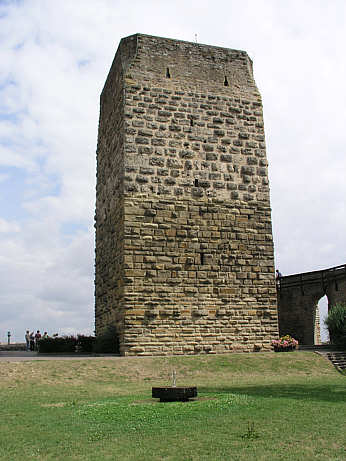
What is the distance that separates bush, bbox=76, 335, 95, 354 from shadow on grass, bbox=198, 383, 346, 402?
9.36m

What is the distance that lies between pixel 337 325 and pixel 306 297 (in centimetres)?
547

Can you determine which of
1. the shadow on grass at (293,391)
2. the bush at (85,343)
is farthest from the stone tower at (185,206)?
the shadow on grass at (293,391)

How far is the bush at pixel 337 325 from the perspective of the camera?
17348 mm

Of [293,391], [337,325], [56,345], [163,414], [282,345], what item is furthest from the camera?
[56,345]

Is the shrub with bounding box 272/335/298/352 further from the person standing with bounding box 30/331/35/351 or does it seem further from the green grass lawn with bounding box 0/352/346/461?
the person standing with bounding box 30/331/35/351

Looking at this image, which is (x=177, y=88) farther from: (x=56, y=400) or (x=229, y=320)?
(x=56, y=400)

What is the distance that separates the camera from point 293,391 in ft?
31.9

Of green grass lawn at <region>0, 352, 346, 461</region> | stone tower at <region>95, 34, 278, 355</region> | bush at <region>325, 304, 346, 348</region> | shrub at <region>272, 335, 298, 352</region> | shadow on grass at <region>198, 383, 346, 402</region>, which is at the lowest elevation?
shadow on grass at <region>198, 383, 346, 402</region>

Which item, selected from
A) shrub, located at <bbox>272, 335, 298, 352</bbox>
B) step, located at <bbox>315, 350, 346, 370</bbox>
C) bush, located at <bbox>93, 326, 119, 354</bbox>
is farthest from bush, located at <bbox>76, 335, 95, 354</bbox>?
step, located at <bbox>315, 350, 346, 370</bbox>

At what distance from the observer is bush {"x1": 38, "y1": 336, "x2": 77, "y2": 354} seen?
61.9ft

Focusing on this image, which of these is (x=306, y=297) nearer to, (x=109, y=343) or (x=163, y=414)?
(x=109, y=343)

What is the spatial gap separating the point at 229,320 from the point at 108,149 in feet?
25.1

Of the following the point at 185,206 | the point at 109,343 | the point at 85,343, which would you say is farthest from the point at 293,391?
the point at 85,343

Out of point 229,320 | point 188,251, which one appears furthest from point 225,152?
point 229,320
